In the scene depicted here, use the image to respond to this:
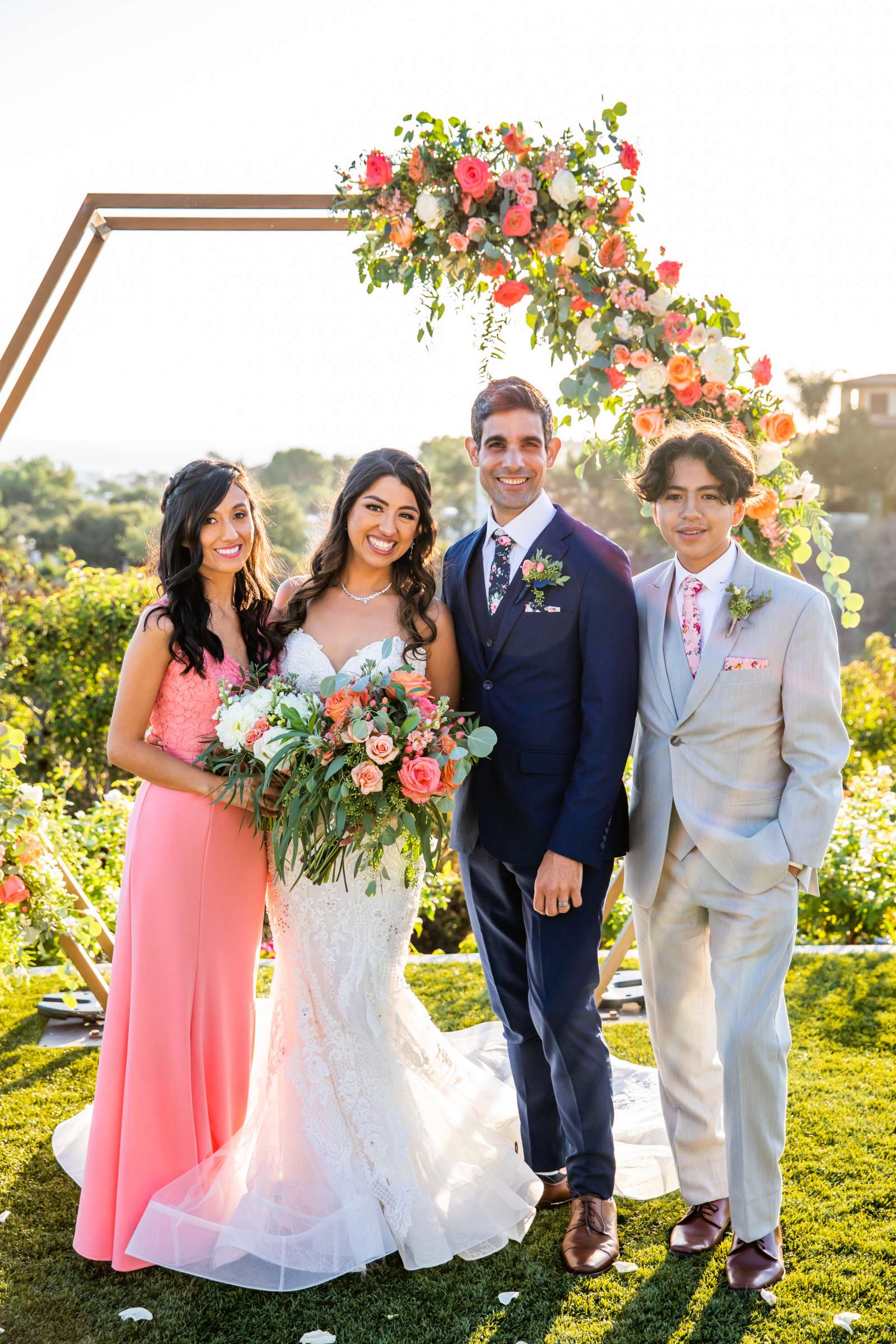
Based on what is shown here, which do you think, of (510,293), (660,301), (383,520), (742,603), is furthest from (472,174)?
(742,603)

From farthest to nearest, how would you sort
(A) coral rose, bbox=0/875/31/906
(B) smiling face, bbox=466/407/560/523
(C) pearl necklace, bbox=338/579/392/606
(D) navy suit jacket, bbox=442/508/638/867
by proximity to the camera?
1. (A) coral rose, bbox=0/875/31/906
2. (C) pearl necklace, bbox=338/579/392/606
3. (B) smiling face, bbox=466/407/560/523
4. (D) navy suit jacket, bbox=442/508/638/867

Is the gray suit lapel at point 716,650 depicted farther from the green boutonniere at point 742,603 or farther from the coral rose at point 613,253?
the coral rose at point 613,253

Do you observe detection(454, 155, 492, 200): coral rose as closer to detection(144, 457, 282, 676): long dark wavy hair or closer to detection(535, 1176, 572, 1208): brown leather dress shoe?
detection(144, 457, 282, 676): long dark wavy hair

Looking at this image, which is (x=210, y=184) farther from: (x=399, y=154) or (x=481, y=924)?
(x=481, y=924)

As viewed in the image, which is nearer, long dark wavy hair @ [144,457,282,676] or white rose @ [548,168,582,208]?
long dark wavy hair @ [144,457,282,676]

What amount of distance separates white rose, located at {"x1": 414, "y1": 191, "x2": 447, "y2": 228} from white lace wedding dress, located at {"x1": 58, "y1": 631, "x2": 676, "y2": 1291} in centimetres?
159

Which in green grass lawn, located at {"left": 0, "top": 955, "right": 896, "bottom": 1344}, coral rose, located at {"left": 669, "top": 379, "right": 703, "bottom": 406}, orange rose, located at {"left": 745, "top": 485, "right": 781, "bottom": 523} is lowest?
green grass lawn, located at {"left": 0, "top": 955, "right": 896, "bottom": 1344}

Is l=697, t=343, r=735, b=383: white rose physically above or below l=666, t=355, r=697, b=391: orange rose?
above

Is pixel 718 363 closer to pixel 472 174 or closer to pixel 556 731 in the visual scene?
pixel 472 174

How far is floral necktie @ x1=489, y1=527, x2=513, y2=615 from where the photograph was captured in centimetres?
341

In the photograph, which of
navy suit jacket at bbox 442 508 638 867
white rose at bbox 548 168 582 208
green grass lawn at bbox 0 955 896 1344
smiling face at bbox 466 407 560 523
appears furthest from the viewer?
white rose at bbox 548 168 582 208

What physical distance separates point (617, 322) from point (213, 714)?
2.01 m

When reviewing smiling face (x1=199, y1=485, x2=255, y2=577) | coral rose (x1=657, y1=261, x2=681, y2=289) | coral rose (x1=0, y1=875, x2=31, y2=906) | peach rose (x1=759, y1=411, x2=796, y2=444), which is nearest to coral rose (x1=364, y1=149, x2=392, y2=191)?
coral rose (x1=657, y1=261, x2=681, y2=289)

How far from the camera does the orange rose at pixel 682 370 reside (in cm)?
388
